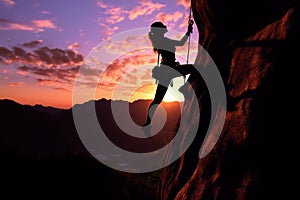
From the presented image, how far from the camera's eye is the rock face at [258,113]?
7051 millimetres

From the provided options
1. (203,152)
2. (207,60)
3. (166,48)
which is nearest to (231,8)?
(207,60)

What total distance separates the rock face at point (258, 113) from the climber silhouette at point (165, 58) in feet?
7.41

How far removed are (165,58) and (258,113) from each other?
5.03 metres

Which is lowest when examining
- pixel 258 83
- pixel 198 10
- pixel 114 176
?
pixel 114 176

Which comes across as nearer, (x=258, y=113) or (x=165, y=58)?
(x=258, y=113)

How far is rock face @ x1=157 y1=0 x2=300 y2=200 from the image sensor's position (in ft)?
23.1

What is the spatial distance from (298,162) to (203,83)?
5.03m

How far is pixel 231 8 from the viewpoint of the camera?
1005 centimetres

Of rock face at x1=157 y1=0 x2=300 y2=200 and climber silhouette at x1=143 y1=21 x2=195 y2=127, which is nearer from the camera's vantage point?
rock face at x1=157 y1=0 x2=300 y2=200

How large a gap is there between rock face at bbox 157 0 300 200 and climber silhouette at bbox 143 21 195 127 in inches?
88.9

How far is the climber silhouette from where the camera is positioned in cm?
1104

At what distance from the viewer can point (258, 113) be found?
24.7 feet

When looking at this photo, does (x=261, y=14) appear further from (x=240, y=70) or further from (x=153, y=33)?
(x=153, y=33)

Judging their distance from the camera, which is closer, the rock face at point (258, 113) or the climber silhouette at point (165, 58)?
the rock face at point (258, 113)
